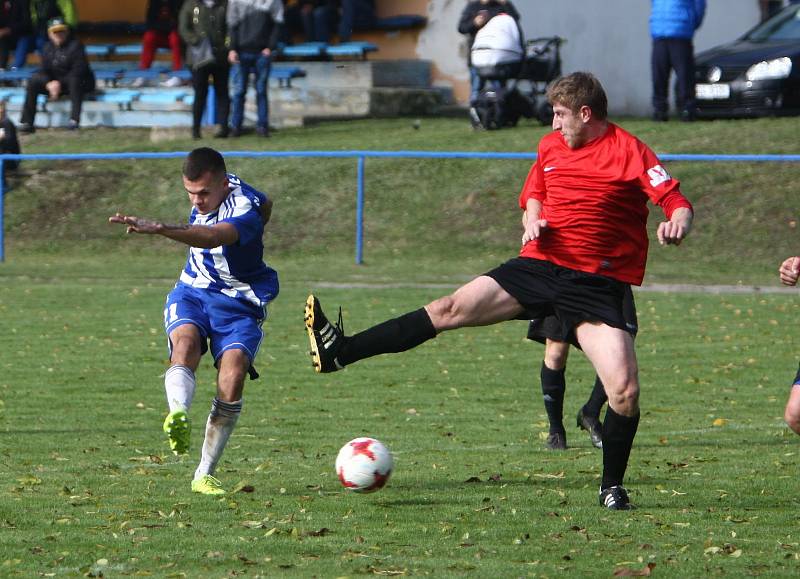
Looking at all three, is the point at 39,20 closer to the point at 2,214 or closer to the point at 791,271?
the point at 2,214

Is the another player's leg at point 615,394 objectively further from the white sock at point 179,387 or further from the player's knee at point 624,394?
the white sock at point 179,387

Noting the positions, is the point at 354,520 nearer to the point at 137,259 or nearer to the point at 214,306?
the point at 214,306

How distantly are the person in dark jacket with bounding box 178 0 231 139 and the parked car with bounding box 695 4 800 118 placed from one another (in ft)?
22.9

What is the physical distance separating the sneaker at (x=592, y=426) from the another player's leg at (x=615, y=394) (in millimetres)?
1935

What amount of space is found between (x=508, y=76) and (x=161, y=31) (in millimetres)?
8070

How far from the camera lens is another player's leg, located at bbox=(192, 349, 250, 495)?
7.91m

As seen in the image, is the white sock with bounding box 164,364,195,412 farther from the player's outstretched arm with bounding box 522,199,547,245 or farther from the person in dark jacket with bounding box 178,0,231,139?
the person in dark jacket with bounding box 178,0,231,139

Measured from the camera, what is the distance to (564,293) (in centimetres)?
765

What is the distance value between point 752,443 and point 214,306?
3.67 meters

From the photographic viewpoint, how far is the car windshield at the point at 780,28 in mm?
23031

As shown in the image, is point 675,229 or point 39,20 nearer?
point 675,229

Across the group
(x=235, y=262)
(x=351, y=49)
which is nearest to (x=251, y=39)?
(x=351, y=49)

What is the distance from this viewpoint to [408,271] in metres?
19.4

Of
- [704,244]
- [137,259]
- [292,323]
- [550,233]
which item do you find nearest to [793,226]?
[704,244]
